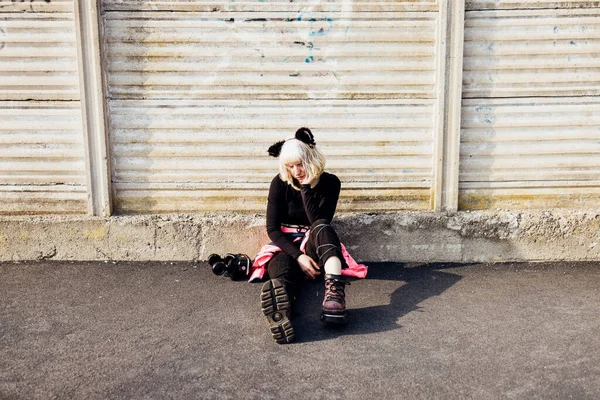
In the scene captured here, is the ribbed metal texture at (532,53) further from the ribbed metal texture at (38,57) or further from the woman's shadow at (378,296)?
the ribbed metal texture at (38,57)

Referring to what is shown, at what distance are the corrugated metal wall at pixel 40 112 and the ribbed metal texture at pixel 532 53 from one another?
3226 millimetres

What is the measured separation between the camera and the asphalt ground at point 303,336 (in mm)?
2949

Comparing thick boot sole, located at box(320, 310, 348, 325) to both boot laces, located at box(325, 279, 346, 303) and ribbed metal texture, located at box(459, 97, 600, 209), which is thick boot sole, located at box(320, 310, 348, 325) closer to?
boot laces, located at box(325, 279, 346, 303)

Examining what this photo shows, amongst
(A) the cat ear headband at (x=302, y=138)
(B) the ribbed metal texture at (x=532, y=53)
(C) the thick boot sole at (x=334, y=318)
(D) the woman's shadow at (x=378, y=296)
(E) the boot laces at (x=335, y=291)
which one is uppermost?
(B) the ribbed metal texture at (x=532, y=53)

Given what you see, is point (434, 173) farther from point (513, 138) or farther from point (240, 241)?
point (240, 241)

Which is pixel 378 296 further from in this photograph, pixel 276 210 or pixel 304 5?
pixel 304 5

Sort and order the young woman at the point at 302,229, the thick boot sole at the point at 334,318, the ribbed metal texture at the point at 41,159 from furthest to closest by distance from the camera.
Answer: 1. the ribbed metal texture at the point at 41,159
2. the young woman at the point at 302,229
3. the thick boot sole at the point at 334,318

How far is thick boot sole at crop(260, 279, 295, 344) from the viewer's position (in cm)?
344

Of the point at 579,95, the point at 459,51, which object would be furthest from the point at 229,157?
the point at 579,95

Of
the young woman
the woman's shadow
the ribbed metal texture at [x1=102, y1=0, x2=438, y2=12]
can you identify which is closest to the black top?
the young woman

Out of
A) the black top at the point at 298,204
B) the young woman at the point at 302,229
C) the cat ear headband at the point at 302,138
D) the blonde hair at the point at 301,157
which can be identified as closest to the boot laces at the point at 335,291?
the young woman at the point at 302,229

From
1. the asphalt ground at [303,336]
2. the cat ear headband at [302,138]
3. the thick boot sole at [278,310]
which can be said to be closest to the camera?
the asphalt ground at [303,336]

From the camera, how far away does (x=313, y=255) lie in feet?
13.9

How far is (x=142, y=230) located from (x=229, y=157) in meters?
0.94
